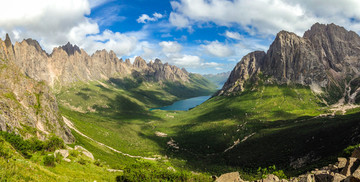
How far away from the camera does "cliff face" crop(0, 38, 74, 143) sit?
87.1 metres

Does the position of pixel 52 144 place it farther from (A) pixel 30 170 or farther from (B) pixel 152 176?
(B) pixel 152 176

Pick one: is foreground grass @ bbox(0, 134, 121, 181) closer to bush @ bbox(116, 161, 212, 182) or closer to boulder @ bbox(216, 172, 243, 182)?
bush @ bbox(116, 161, 212, 182)

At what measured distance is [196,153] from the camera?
184000mm

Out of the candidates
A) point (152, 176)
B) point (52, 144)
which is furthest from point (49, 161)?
point (152, 176)

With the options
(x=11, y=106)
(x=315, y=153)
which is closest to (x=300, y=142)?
(x=315, y=153)

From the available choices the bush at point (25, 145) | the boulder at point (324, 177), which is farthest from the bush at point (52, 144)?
the boulder at point (324, 177)

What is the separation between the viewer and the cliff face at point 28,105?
87062mm

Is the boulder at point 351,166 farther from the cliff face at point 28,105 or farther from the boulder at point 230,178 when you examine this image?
the cliff face at point 28,105

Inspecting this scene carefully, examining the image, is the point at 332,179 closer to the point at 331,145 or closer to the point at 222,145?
the point at 331,145

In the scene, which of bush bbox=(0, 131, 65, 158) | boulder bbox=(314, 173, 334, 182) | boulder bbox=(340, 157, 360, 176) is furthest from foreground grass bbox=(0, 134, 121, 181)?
boulder bbox=(340, 157, 360, 176)

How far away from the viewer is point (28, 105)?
109 metres

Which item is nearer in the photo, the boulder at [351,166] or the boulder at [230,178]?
the boulder at [351,166]

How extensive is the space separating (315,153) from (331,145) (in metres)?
8.77

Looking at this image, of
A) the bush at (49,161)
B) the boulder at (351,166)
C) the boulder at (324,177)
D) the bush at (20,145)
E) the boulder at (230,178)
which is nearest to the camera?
the boulder at (324,177)
